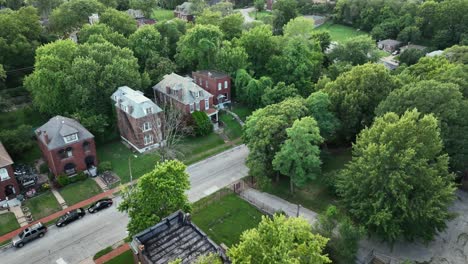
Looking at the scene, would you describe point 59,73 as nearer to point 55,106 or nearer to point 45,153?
point 55,106

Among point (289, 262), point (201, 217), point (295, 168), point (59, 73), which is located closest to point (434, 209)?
point (295, 168)

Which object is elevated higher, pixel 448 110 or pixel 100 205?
pixel 448 110

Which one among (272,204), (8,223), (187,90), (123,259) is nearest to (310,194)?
(272,204)

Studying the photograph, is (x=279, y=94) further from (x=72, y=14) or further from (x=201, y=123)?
(x=72, y=14)

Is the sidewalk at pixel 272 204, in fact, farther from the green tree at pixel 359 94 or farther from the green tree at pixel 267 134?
the green tree at pixel 359 94

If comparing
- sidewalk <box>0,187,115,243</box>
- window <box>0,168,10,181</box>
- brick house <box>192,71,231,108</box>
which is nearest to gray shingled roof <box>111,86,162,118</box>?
sidewalk <box>0,187,115,243</box>
